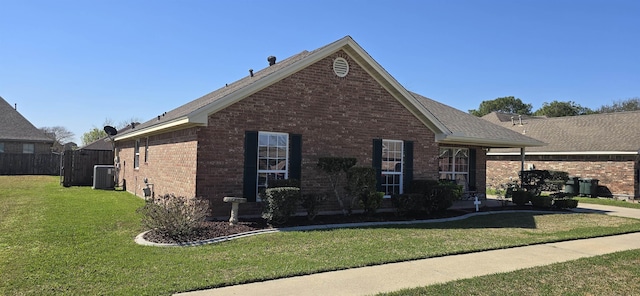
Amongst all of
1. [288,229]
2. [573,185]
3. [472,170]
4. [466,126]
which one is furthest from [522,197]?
[288,229]

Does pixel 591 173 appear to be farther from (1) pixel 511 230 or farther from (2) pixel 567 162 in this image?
(1) pixel 511 230

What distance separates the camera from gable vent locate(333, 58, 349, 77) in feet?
40.3

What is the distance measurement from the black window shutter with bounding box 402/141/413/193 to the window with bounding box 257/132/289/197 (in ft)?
14.4

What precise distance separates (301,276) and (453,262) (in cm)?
284

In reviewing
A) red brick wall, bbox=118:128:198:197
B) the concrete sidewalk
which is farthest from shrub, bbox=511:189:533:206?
red brick wall, bbox=118:128:198:197

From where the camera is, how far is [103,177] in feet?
65.8

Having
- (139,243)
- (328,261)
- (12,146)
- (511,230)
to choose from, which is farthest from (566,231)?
(12,146)

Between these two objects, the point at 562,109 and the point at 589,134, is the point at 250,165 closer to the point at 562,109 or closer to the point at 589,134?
the point at 589,134

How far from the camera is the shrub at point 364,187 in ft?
37.2

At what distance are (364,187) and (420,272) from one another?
200 inches

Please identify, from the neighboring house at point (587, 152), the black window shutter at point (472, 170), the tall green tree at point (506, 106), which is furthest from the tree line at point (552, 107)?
the black window shutter at point (472, 170)

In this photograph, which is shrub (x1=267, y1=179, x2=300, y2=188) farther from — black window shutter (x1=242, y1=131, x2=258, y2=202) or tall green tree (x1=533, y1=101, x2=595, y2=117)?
tall green tree (x1=533, y1=101, x2=595, y2=117)

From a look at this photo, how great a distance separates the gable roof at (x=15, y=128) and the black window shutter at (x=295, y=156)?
1244 inches

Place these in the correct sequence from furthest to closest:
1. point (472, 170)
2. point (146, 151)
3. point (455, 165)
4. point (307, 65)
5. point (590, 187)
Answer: point (590, 187)
point (472, 170)
point (455, 165)
point (146, 151)
point (307, 65)
